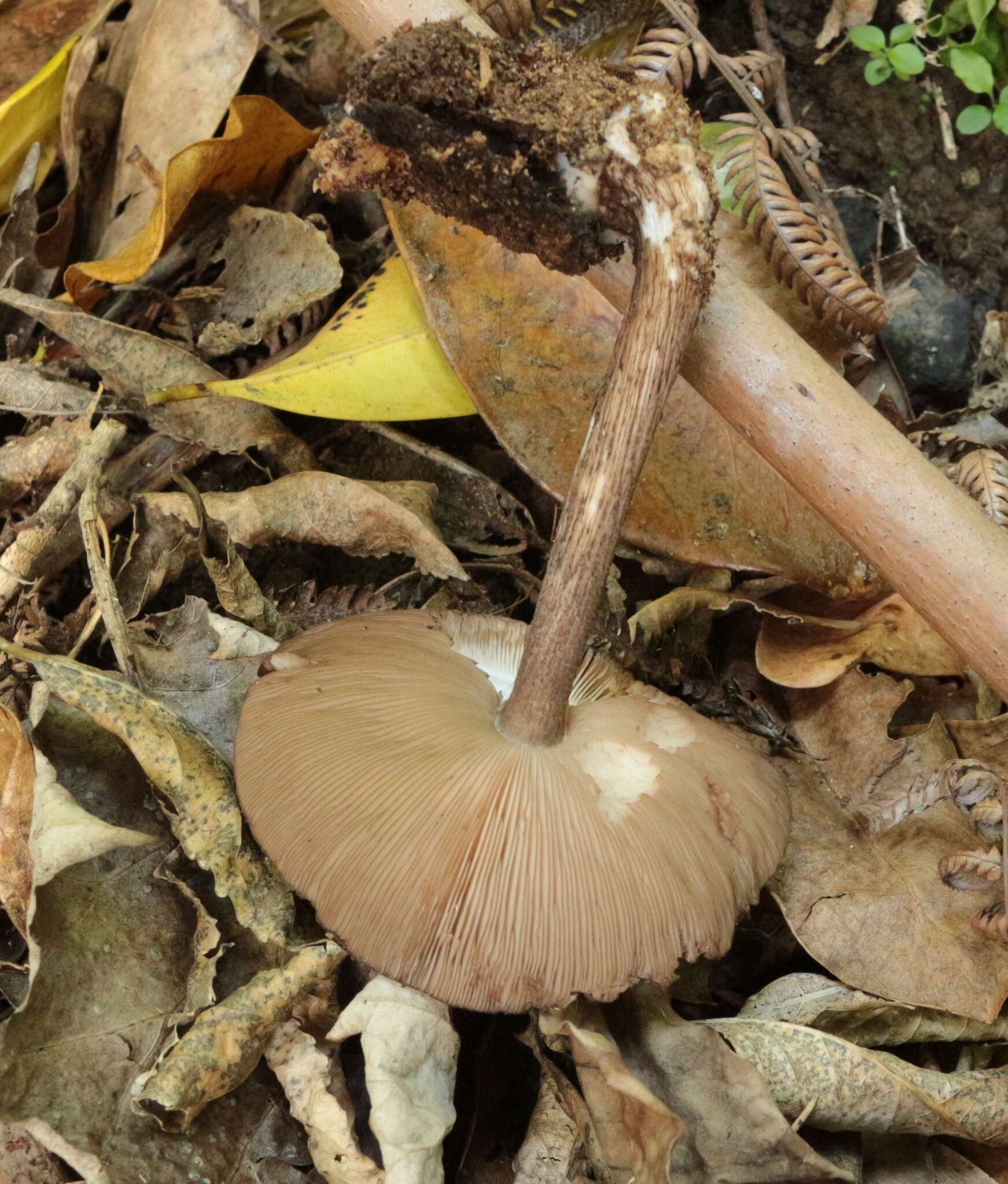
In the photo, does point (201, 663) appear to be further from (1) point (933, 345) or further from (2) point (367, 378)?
(1) point (933, 345)

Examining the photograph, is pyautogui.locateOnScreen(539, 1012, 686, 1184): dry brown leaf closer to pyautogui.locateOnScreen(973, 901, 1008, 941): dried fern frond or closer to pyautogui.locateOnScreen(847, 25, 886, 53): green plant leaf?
pyautogui.locateOnScreen(973, 901, 1008, 941): dried fern frond

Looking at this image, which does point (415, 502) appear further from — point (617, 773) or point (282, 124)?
point (282, 124)

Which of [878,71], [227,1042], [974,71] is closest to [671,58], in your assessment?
[878,71]

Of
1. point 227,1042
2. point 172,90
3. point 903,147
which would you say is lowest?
point 227,1042

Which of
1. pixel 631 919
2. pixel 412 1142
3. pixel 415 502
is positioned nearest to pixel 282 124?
pixel 415 502

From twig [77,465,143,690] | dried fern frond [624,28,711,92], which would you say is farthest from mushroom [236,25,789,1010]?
dried fern frond [624,28,711,92]

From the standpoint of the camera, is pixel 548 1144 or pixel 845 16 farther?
pixel 845 16

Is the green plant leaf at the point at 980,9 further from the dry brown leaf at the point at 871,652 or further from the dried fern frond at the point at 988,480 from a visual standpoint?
the dry brown leaf at the point at 871,652
